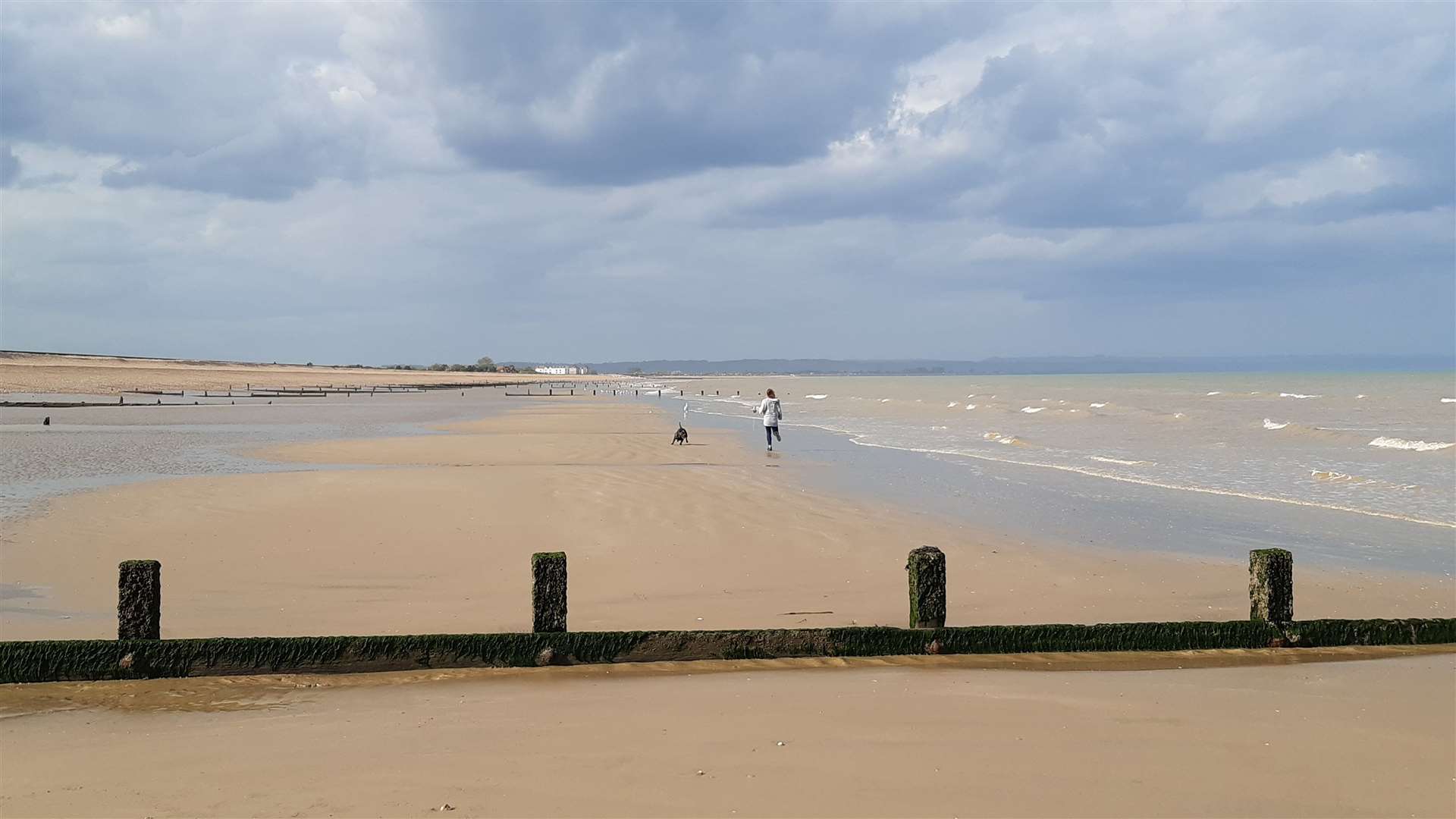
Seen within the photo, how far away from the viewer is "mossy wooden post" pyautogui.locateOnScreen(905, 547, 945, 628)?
23.4 ft

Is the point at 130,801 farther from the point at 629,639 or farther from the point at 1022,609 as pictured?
the point at 1022,609

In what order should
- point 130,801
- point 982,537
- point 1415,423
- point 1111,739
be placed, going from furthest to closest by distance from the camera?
point 1415,423
point 982,537
point 1111,739
point 130,801

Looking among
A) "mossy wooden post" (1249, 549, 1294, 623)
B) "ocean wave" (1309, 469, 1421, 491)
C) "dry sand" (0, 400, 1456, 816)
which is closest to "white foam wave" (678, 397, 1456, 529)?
"ocean wave" (1309, 469, 1421, 491)

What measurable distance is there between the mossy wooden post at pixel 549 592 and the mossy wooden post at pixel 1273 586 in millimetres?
5250

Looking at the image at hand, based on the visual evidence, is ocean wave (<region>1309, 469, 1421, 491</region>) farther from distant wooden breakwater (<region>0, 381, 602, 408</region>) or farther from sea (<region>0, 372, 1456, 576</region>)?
distant wooden breakwater (<region>0, 381, 602, 408</region>)

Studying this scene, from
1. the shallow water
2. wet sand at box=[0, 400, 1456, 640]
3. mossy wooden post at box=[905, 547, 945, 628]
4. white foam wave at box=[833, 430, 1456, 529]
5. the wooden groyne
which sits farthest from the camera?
the wooden groyne

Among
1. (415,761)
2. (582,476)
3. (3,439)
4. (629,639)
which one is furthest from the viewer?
(3,439)


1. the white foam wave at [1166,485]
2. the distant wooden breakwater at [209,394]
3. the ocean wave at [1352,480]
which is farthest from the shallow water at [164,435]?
the ocean wave at [1352,480]

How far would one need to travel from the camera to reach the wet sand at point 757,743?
4.86 meters

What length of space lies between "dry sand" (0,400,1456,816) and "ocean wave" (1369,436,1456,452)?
75.6 ft

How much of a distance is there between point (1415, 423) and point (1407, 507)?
110ft

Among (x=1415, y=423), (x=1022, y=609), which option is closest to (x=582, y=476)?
(x=1022, y=609)

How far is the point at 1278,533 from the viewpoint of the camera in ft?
46.6

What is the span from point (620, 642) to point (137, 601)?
331cm
